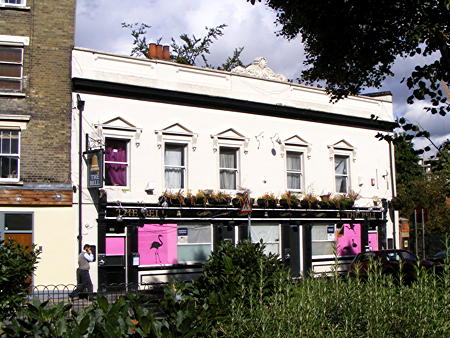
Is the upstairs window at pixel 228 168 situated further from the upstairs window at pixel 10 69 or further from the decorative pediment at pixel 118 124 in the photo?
the upstairs window at pixel 10 69

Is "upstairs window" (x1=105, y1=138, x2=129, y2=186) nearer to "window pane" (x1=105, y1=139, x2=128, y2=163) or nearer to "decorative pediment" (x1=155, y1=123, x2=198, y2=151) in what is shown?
"window pane" (x1=105, y1=139, x2=128, y2=163)

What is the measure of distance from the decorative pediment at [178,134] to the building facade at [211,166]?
0.13ft

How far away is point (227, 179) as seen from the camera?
22.8 meters

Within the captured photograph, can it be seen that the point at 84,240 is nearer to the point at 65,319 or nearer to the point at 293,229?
the point at 293,229

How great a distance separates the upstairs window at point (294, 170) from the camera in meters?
24.5

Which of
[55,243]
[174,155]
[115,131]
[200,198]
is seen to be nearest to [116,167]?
[115,131]

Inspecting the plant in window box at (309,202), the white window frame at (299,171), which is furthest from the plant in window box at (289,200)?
the white window frame at (299,171)

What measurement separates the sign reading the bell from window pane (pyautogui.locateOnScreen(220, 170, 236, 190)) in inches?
218

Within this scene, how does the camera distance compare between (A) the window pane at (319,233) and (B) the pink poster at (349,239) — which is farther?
(B) the pink poster at (349,239)

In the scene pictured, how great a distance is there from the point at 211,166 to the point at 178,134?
1.74 metres

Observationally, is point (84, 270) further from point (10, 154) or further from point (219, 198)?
point (219, 198)

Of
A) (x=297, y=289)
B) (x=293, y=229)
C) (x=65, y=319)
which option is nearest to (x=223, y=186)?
(x=293, y=229)

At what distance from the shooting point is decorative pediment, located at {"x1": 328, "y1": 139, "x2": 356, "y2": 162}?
2570cm

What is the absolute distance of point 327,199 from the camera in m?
24.7
